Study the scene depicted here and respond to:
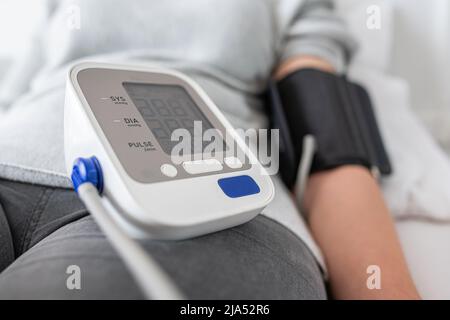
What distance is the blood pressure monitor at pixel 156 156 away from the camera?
0.30 meters

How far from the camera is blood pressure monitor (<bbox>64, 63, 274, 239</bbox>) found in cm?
30

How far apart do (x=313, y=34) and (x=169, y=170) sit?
22.5 inches

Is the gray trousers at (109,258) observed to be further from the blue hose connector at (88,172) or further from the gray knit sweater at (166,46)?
the gray knit sweater at (166,46)

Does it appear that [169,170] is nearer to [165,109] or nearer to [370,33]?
[165,109]

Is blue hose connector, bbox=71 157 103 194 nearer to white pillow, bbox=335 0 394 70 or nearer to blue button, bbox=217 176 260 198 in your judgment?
blue button, bbox=217 176 260 198

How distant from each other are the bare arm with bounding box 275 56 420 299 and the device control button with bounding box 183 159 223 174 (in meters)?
0.22

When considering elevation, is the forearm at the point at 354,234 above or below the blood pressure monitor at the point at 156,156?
below

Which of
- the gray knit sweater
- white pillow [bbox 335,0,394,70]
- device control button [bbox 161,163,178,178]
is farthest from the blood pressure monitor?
white pillow [bbox 335,0,394,70]

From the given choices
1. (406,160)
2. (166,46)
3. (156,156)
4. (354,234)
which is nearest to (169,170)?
(156,156)

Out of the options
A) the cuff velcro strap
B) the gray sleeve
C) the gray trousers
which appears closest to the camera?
the gray trousers

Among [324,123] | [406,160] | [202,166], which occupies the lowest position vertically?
[406,160]

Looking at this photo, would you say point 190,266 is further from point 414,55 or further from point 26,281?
point 414,55

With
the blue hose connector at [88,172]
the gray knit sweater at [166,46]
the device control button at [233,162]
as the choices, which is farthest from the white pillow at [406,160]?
the blue hose connector at [88,172]

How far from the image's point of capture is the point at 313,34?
0.80 m
